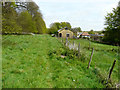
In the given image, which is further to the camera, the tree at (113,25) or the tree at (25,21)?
the tree at (113,25)

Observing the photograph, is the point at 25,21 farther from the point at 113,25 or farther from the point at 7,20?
the point at 113,25

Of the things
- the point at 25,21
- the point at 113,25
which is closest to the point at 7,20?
the point at 25,21

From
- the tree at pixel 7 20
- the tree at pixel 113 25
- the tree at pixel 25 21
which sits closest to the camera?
the tree at pixel 7 20

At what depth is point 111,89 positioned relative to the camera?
369 cm

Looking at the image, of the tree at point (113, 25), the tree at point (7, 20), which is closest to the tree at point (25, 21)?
the tree at point (7, 20)

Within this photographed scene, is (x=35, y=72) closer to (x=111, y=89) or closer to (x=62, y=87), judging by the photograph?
(x=62, y=87)

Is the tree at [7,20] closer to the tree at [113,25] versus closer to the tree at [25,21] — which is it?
the tree at [25,21]

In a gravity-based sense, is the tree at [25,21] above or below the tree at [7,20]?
above

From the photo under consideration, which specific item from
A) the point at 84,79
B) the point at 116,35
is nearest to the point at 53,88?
the point at 84,79

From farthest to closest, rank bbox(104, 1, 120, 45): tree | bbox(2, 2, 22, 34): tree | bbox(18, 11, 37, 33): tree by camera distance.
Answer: bbox(104, 1, 120, 45): tree, bbox(18, 11, 37, 33): tree, bbox(2, 2, 22, 34): tree

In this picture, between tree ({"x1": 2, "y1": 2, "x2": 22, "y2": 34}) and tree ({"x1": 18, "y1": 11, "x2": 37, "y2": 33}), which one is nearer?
tree ({"x1": 2, "y1": 2, "x2": 22, "y2": 34})

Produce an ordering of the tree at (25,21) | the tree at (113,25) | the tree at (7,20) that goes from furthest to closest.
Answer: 1. the tree at (113,25)
2. the tree at (25,21)
3. the tree at (7,20)

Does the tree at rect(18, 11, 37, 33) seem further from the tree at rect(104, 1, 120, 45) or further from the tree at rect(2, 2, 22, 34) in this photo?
the tree at rect(104, 1, 120, 45)

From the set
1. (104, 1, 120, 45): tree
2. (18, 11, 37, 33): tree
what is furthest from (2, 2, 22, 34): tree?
(104, 1, 120, 45): tree
